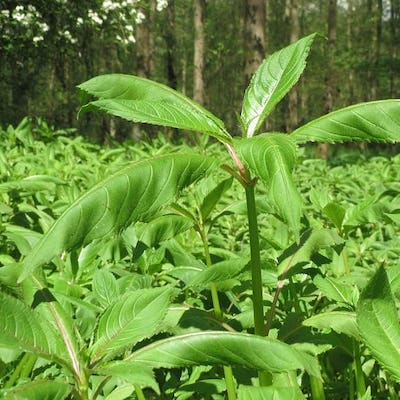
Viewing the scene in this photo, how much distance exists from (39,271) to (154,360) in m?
0.44

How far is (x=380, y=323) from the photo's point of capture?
3.22 ft

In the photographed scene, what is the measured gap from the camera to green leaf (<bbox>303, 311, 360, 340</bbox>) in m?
1.28

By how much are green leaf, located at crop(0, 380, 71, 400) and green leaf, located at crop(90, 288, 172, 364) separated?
0.36ft

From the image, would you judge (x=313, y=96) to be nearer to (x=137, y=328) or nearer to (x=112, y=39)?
(x=112, y=39)

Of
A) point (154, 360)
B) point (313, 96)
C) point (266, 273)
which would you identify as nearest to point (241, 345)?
point (154, 360)

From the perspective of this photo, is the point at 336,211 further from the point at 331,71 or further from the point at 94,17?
the point at 331,71

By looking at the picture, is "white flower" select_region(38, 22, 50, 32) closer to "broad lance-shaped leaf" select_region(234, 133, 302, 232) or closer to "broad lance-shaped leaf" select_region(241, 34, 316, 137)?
"broad lance-shaped leaf" select_region(241, 34, 316, 137)

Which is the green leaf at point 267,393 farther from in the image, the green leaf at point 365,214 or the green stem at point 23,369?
the green leaf at point 365,214

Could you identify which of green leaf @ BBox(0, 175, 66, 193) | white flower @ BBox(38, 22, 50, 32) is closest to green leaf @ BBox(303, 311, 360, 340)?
green leaf @ BBox(0, 175, 66, 193)

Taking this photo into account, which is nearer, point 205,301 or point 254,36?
point 205,301

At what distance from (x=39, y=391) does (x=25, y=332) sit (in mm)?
123

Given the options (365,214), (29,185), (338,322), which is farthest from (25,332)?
(29,185)

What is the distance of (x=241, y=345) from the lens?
1.06 metres

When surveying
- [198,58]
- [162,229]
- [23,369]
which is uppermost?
[198,58]
